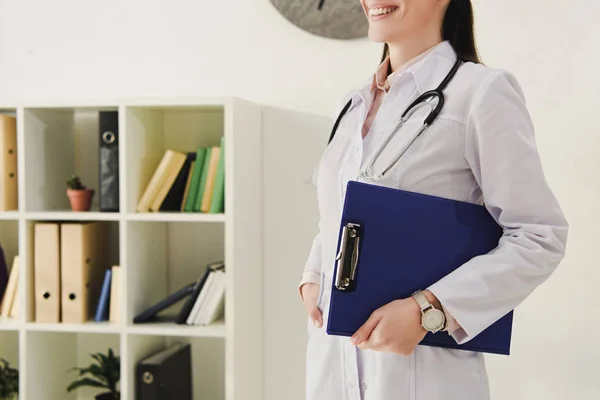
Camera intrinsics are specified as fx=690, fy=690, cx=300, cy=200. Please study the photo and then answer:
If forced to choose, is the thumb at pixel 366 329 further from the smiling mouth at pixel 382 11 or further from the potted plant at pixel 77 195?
the potted plant at pixel 77 195

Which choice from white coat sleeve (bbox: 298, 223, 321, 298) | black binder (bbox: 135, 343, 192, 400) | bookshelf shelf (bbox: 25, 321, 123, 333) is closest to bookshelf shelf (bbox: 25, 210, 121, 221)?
bookshelf shelf (bbox: 25, 321, 123, 333)

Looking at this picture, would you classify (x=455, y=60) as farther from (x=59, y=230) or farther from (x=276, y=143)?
(x=59, y=230)

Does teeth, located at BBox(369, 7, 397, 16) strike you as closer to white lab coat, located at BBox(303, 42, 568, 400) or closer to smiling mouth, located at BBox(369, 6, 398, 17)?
smiling mouth, located at BBox(369, 6, 398, 17)

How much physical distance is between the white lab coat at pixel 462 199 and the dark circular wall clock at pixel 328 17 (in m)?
1.10

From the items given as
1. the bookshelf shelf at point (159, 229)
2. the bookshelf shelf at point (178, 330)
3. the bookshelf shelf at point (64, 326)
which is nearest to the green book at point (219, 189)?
the bookshelf shelf at point (159, 229)

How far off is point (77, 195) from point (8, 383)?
70 cm

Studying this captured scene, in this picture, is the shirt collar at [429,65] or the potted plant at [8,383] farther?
the potted plant at [8,383]

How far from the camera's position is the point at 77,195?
2.29 m

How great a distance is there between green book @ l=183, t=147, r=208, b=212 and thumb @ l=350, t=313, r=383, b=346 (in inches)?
46.6

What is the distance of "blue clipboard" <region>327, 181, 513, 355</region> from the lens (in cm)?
117

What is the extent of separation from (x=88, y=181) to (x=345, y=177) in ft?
4.93

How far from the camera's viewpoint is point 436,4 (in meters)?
1.34

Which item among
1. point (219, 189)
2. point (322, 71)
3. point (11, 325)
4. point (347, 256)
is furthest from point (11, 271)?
point (347, 256)

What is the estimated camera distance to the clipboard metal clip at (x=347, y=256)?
1160 mm
